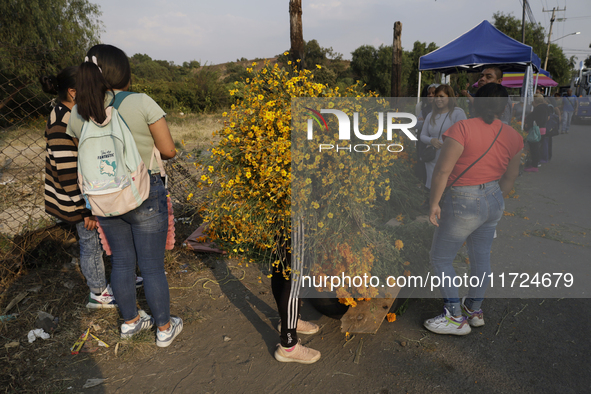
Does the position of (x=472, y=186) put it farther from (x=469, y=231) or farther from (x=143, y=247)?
(x=143, y=247)

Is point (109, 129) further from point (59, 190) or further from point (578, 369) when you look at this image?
point (578, 369)

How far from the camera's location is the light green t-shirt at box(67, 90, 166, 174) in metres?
2.19

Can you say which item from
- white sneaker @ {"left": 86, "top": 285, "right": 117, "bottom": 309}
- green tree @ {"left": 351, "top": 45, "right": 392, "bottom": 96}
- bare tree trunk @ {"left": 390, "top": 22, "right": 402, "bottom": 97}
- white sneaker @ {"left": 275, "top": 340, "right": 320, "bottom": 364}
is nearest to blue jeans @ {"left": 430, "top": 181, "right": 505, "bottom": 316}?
white sneaker @ {"left": 275, "top": 340, "right": 320, "bottom": 364}

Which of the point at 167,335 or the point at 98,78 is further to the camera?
the point at 167,335

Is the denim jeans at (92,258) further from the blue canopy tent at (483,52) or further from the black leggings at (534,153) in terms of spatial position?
the black leggings at (534,153)

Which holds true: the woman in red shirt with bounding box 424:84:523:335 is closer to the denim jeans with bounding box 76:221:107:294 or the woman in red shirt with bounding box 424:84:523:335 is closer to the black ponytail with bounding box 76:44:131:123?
the black ponytail with bounding box 76:44:131:123

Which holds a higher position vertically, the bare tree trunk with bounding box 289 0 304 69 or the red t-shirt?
the bare tree trunk with bounding box 289 0 304 69

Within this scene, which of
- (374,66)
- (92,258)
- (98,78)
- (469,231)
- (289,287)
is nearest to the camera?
(98,78)

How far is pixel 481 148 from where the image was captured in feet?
8.14

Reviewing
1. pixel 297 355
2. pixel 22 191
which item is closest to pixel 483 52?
pixel 297 355

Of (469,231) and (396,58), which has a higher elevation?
(396,58)

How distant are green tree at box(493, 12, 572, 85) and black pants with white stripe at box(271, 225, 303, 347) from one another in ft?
136

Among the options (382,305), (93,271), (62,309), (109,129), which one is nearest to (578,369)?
(382,305)

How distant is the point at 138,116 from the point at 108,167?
1.13ft
